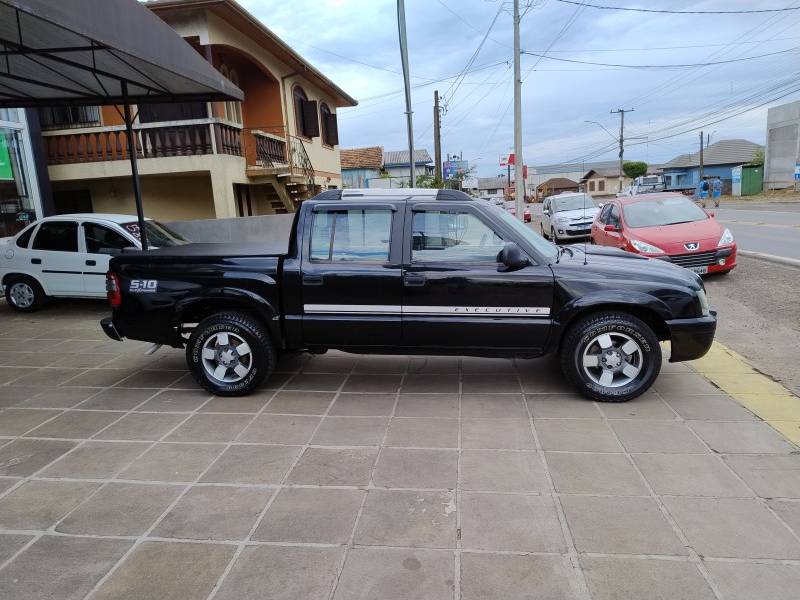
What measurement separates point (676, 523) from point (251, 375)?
353 centimetres

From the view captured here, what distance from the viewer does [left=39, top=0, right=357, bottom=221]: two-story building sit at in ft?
43.2

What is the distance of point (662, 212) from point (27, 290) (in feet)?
37.6

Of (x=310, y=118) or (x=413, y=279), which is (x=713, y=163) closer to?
(x=310, y=118)

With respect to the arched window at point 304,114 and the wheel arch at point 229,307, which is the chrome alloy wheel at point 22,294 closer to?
the wheel arch at point 229,307

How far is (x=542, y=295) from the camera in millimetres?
4676

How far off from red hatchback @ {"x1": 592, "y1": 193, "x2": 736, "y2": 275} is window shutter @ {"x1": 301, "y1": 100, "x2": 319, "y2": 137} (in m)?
11.5

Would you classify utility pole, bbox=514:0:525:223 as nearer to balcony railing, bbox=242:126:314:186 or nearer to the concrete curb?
balcony railing, bbox=242:126:314:186

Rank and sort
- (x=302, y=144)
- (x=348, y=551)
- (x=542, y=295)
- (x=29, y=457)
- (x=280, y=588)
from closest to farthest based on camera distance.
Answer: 1. (x=280, y=588)
2. (x=348, y=551)
3. (x=29, y=457)
4. (x=542, y=295)
5. (x=302, y=144)

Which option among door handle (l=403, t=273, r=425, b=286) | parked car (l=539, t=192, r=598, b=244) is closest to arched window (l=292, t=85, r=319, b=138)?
parked car (l=539, t=192, r=598, b=244)

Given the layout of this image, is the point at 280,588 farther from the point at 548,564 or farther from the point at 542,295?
the point at 542,295

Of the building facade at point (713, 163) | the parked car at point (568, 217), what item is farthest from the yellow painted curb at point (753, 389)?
the building facade at point (713, 163)

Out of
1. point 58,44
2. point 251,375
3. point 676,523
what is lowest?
point 676,523

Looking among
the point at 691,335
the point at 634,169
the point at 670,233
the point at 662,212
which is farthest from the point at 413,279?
the point at 634,169

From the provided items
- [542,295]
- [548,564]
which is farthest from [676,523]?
[542,295]
